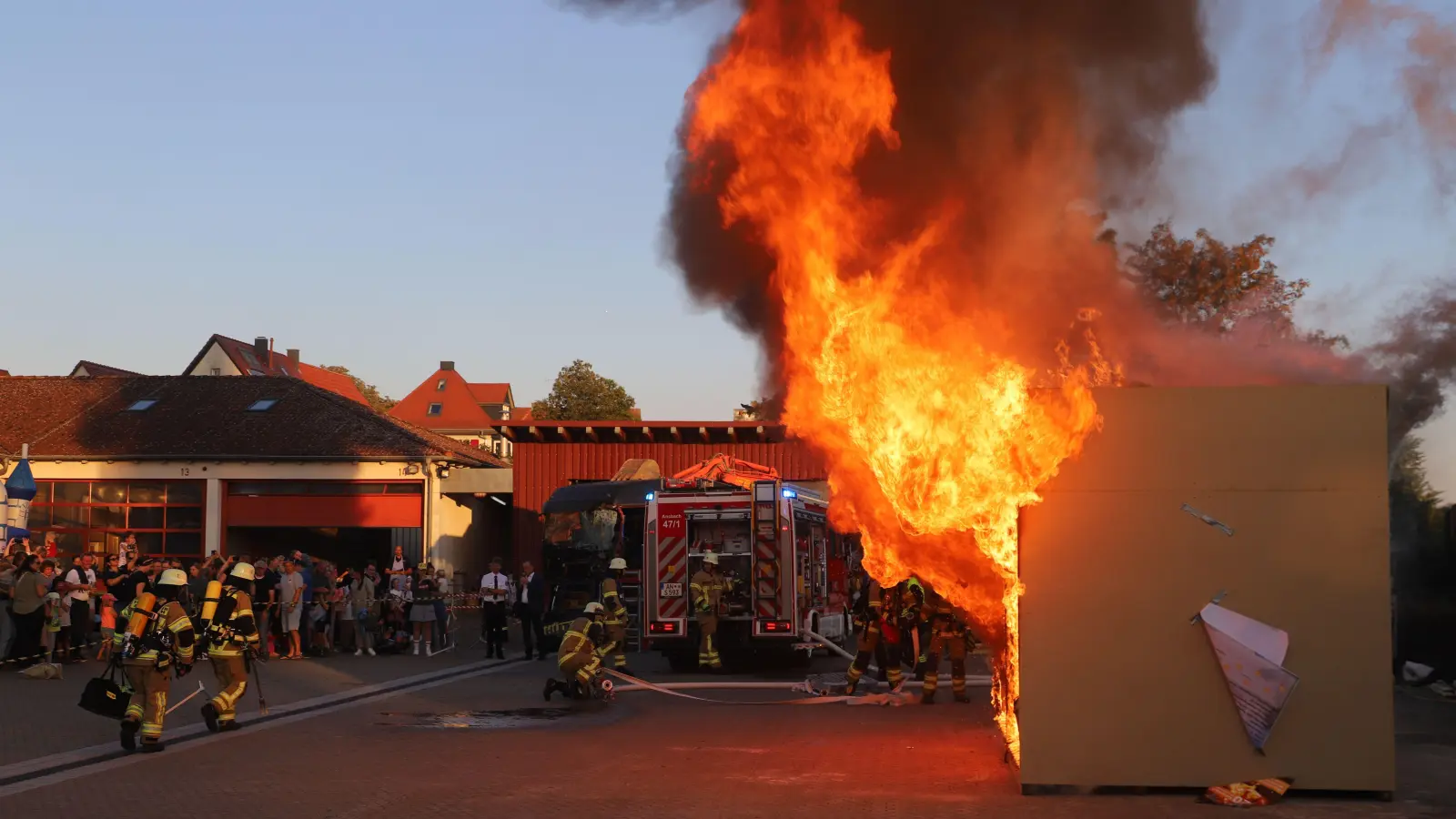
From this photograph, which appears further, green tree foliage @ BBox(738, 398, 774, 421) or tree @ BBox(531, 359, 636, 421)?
tree @ BBox(531, 359, 636, 421)

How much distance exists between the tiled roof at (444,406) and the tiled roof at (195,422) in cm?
5003

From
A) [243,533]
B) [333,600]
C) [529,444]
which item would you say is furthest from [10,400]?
[333,600]

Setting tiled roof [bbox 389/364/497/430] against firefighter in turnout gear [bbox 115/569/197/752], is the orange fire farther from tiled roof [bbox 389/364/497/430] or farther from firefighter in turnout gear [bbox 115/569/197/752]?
tiled roof [bbox 389/364/497/430]

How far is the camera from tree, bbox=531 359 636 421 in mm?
58062

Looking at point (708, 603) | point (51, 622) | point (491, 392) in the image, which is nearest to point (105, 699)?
point (51, 622)

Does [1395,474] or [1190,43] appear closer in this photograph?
[1190,43]

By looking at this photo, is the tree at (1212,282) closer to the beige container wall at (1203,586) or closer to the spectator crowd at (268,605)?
the beige container wall at (1203,586)

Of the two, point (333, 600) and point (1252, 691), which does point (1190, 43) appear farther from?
point (333, 600)

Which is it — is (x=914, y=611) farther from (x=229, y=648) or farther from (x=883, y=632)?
(x=229, y=648)


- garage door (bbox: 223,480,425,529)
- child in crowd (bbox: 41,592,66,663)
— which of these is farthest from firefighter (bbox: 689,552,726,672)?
garage door (bbox: 223,480,425,529)

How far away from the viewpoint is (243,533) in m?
38.8

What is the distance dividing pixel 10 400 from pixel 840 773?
125ft

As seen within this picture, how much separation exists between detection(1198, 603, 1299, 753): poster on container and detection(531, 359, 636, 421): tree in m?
48.7

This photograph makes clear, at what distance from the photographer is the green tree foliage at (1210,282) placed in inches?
555
